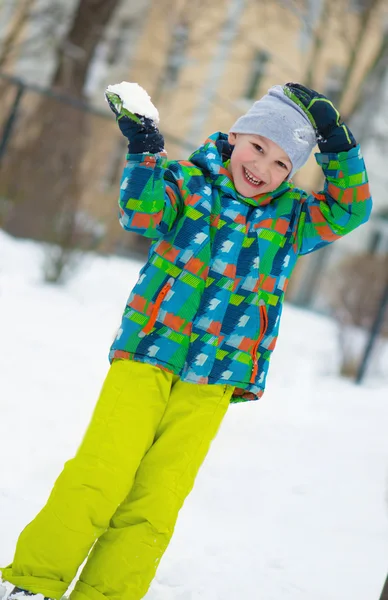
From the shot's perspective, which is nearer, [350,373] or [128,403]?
[128,403]

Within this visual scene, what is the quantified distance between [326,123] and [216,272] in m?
0.52

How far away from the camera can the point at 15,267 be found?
8.28 metres

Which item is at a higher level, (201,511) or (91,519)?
(91,519)

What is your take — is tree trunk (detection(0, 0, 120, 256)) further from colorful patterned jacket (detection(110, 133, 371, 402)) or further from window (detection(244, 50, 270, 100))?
window (detection(244, 50, 270, 100))

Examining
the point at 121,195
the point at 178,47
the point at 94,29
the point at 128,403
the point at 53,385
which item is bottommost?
the point at 53,385

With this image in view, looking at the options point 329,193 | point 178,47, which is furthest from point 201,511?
point 178,47

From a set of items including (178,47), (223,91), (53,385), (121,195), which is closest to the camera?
(121,195)

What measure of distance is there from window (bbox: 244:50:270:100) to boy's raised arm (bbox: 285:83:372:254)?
17.7 m

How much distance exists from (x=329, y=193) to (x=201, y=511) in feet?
5.81

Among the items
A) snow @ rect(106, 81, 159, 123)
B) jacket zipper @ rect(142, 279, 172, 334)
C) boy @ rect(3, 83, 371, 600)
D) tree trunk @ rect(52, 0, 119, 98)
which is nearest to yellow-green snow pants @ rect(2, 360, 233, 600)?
boy @ rect(3, 83, 371, 600)

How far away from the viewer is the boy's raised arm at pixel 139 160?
2.00m

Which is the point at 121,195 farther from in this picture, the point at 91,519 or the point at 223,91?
the point at 223,91

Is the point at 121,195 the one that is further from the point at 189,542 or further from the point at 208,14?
the point at 208,14

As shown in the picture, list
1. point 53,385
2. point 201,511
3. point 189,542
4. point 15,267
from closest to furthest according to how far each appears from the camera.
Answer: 1. point 189,542
2. point 201,511
3. point 53,385
4. point 15,267
